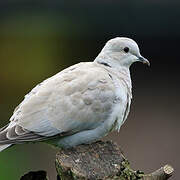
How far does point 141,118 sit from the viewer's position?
463 inches

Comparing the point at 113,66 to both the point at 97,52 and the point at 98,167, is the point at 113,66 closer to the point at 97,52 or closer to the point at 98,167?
the point at 98,167

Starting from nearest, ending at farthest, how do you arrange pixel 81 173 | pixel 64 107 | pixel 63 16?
1. pixel 81 173
2. pixel 64 107
3. pixel 63 16

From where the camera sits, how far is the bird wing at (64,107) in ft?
20.6

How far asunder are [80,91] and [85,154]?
775 millimetres

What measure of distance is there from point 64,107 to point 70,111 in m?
0.07

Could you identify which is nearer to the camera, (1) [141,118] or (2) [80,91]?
(2) [80,91]

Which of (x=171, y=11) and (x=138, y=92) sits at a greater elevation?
(x=171, y=11)

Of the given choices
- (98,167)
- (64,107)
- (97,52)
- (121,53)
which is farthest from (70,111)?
(97,52)

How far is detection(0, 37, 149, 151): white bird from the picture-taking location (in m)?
6.28

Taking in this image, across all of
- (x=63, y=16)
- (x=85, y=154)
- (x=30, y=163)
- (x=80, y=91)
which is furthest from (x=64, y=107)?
(x=63, y=16)

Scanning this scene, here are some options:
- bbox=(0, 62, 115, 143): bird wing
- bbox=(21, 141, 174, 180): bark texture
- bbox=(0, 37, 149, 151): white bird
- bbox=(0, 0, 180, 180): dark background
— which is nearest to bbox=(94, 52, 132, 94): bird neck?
bbox=(0, 37, 149, 151): white bird

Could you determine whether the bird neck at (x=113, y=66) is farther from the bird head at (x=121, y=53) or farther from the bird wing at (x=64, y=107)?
the bird wing at (x=64, y=107)

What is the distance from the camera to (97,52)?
1187cm

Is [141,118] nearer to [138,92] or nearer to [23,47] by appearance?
[138,92]
